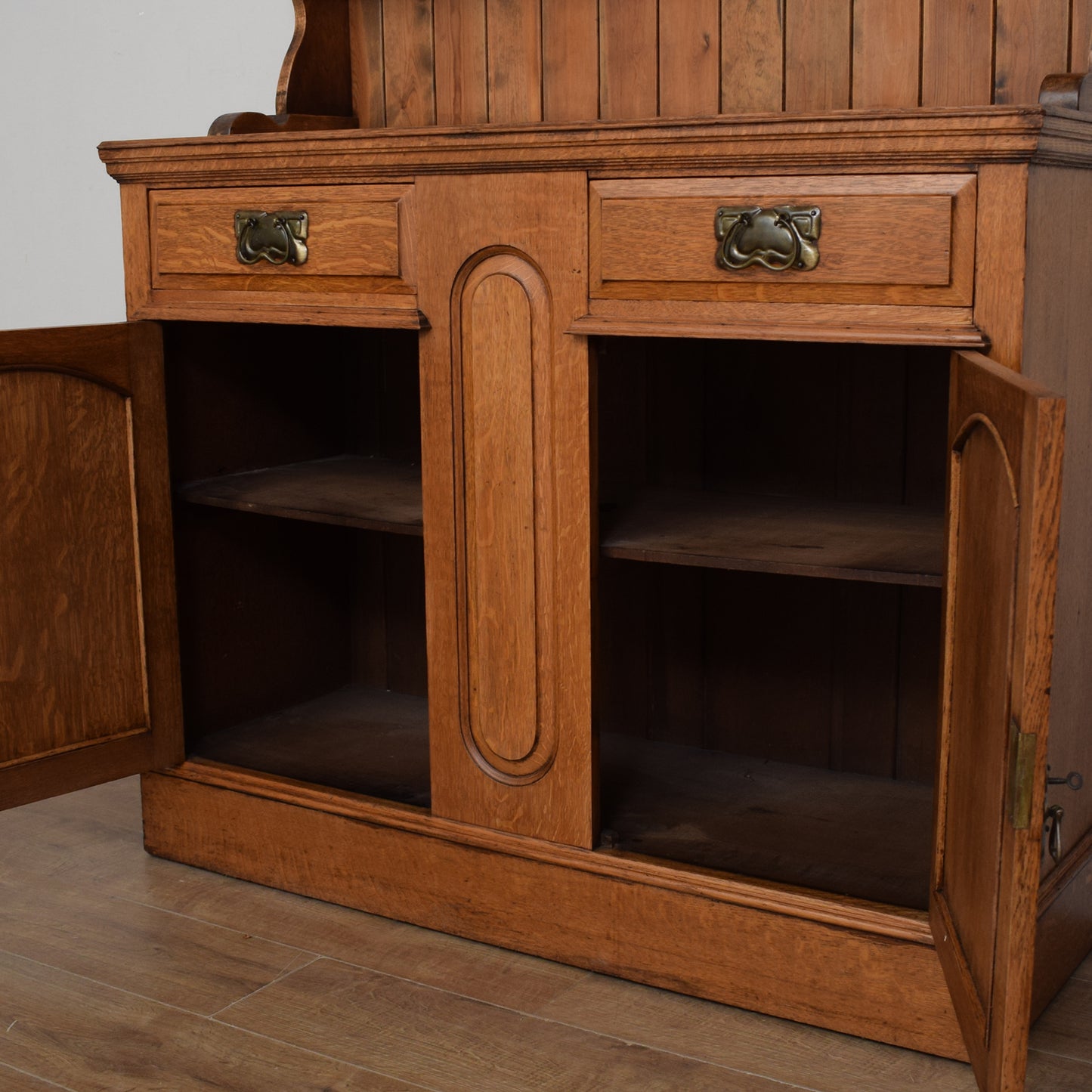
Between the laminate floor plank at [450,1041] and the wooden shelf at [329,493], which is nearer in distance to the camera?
the laminate floor plank at [450,1041]

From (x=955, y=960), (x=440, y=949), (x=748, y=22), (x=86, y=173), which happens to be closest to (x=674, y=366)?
(x=748, y=22)

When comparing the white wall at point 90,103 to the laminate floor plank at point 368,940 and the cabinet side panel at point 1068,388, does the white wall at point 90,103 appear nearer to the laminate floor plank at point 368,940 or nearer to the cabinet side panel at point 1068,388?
→ the laminate floor plank at point 368,940

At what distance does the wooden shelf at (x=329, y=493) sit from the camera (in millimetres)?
2238

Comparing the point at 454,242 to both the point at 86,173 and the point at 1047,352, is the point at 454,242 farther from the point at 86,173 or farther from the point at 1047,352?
the point at 86,173

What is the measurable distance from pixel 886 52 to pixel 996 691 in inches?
42.8

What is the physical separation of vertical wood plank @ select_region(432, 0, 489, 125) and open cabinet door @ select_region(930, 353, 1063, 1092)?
3.63 ft

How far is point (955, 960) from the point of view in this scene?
158 centimetres

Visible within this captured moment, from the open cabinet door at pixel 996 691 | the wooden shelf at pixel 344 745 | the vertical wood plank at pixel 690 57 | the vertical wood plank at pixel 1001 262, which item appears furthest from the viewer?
the wooden shelf at pixel 344 745

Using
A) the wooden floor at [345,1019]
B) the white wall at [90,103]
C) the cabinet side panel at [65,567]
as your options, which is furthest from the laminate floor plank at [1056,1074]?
the white wall at [90,103]

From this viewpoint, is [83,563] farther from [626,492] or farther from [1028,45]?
[1028,45]

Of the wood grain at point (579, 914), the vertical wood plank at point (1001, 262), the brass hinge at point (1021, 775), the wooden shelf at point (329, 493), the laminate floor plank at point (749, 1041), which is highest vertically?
the vertical wood plank at point (1001, 262)

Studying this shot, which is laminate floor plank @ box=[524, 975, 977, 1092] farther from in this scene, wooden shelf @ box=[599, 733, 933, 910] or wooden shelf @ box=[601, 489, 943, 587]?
wooden shelf @ box=[601, 489, 943, 587]

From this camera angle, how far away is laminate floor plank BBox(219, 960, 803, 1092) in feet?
5.83

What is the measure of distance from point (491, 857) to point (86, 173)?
2073 millimetres
